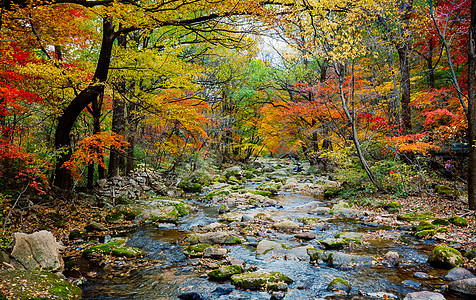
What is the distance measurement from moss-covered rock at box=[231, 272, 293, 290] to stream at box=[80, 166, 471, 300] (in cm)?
11

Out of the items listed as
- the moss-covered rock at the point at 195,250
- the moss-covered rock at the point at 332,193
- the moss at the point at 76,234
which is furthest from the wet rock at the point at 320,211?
the moss at the point at 76,234

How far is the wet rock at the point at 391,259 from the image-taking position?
5320mm

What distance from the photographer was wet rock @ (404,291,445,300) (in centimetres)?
383

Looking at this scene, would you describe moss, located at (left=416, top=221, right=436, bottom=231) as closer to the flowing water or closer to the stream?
the stream

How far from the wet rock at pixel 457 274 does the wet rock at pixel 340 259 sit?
3.89ft

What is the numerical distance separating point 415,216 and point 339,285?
513cm

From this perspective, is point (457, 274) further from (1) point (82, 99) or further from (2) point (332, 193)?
(1) point (82, 99)

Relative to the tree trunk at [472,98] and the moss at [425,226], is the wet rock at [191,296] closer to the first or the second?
the moss at [425,226]

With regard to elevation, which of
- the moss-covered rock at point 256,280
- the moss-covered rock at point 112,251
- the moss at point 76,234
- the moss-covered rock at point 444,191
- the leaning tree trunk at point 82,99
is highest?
the leaning tree trunk at point 82,99

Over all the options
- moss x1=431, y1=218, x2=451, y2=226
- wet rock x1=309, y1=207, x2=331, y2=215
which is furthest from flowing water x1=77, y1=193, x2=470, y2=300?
wet rock x1=309, y1=207, x2=331, y2=215

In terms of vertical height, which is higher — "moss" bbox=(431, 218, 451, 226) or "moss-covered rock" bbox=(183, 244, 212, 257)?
"moss" bbox=(431, 218, 451, 226)

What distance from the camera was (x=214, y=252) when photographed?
594 centimetres

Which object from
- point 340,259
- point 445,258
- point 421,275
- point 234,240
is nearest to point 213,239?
point 234,240

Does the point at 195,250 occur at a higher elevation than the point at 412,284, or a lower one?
lower
